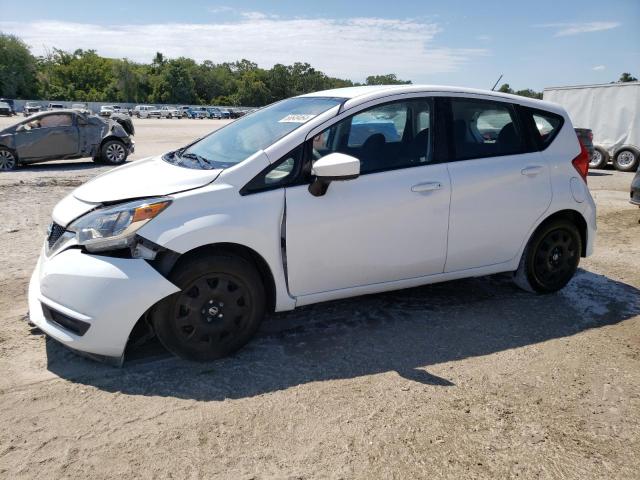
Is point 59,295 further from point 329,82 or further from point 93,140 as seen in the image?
point 329,82

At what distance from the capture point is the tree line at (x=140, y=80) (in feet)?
343

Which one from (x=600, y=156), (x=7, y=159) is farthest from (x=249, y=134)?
(x=600, y=156)

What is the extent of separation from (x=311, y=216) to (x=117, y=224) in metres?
1.21

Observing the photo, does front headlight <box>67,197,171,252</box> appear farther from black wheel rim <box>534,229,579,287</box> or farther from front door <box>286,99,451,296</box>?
black wheel rim <box>534,229,579,287</box>

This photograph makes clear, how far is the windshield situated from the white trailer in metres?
14.7

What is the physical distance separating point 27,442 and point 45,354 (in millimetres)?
1000

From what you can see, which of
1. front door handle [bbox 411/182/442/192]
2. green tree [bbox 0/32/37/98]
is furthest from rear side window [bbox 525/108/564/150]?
green tree [bbox 0/32/37/98]

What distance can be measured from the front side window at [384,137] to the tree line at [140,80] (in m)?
108

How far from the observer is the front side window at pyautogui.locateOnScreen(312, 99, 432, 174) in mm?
3879

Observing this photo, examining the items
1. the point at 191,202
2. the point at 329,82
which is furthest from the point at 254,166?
the point at 329,82

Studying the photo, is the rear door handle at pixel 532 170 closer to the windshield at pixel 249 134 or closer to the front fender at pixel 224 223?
the windshield at pixel 249 134

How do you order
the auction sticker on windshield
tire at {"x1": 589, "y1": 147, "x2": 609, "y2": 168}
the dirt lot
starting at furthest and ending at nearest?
tire at {"x1": 589, "y1": 147, "x2": 609, "y2": 168} < the auction sticker on windshield < the dirt lot

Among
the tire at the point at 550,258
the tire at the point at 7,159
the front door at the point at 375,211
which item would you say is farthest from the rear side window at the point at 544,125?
the tire at the point at 7,159

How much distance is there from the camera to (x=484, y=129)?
14.5 ft
